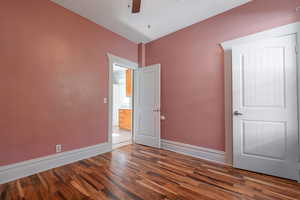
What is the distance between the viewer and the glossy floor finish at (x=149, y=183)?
1630 mm

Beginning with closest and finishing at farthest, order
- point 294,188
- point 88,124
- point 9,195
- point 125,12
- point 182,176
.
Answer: point 9,195, point 294,188, point 182,176, point 125,12, point 88,124

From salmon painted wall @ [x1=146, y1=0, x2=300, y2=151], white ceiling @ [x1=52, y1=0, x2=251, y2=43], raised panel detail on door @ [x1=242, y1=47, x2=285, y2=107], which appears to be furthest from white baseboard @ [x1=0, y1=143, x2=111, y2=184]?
raised panel detail on door @ [x1=242, y1=47, x2=285, y2=107]

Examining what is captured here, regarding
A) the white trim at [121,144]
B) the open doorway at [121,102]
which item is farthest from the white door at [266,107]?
the open doorway at [121,102]

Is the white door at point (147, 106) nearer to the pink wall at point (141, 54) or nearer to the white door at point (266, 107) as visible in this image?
the pink wall at point (141, 54)

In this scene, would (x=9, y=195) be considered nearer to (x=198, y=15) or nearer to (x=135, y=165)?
(x=135, y=165)

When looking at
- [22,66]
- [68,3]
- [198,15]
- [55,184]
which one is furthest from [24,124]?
[198,15]

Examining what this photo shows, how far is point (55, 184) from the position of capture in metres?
1.85

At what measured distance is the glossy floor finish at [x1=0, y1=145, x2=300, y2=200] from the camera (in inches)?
64.2

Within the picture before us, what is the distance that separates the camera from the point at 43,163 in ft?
7.25

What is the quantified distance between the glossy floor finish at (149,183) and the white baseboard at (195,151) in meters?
0.19

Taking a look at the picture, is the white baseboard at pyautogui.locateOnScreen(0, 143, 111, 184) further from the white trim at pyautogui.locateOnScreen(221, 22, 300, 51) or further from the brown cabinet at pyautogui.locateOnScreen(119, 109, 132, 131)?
Answer: the white trim at pyautogui.locateOnScreen(221, 22, 300, 51)

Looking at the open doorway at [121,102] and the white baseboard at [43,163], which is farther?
the open doorway at [121,102]

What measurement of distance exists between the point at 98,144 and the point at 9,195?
1493 mm

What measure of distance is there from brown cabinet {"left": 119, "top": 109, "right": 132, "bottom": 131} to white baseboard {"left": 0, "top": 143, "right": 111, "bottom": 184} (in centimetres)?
247
